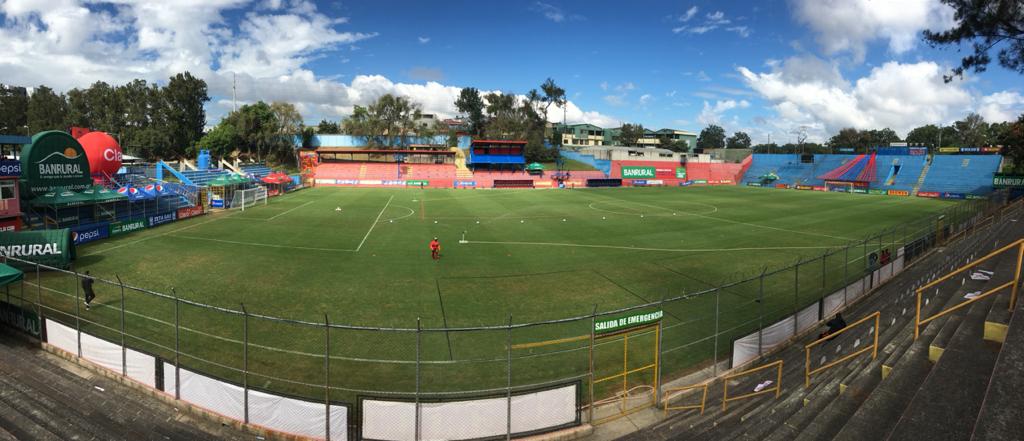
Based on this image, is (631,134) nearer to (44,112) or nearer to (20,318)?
(44,112)

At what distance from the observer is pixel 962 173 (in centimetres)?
7188

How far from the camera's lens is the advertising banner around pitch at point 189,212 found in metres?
39.3

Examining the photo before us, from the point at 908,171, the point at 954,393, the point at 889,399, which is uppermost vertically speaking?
the point at 908,171

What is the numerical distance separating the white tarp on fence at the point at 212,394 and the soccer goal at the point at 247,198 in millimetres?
39350

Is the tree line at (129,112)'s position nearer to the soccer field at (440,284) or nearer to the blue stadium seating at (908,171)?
the soccer field at (440,284)

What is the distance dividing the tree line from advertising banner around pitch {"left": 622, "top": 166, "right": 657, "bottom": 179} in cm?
7966

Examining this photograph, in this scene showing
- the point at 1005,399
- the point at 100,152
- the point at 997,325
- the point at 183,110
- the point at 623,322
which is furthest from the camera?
the point at 183,110

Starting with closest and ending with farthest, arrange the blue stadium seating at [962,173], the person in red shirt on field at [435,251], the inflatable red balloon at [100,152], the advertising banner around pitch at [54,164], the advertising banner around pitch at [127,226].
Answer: the person in red shirt on field at [435,251] < the advertising banner around pitch at [54,164] < the advertising banner around pitch at [127,226] < the inflatable red balloon at [100,152] < the blue stadium seating at [962,173]

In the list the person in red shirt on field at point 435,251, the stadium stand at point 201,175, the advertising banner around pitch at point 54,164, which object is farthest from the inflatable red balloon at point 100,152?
the person in red shirt on field at point 435,251

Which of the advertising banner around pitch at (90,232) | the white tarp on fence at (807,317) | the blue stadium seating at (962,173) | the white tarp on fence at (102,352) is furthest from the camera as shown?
the blue stadium seating at (962,173)

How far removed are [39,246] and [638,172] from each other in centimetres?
8304

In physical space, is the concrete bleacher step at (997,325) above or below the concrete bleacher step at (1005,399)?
above

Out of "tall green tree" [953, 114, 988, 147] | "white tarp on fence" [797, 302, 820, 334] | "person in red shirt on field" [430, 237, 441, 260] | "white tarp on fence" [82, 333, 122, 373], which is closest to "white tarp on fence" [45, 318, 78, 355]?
"white tarp on fence" [82, 333, 122, 373]

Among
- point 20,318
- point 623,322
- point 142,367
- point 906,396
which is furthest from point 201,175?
point 906,396
